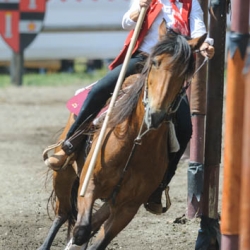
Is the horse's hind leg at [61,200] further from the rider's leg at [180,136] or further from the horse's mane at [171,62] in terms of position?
the horse's mane at [171,62]

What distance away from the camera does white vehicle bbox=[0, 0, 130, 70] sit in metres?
16.7

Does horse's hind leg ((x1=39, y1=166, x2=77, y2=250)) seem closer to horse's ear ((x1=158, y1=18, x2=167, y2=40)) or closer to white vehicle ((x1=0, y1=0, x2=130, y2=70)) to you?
horse's ear ((x1=158, y1=18, x2=167, y2=40))

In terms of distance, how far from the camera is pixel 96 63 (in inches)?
758

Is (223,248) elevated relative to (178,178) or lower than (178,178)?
elevated

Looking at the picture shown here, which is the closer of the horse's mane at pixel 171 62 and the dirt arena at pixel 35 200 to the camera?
the horse's mane at pixel 171 62

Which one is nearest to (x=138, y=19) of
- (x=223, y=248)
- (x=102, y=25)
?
(x=223, y=248)

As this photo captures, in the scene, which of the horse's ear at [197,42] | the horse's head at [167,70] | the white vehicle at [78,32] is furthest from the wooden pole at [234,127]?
the white vehicle at [78,32]

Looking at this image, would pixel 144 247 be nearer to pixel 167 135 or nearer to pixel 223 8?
pixel 167 135

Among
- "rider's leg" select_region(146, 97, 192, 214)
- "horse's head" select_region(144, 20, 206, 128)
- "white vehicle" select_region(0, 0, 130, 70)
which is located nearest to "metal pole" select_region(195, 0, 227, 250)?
"rider's leg" select_region(146, 97, 192, 214)

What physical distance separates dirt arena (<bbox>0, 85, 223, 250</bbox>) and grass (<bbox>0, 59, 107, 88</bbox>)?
116 inches

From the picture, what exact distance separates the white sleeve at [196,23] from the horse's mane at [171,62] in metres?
0.35

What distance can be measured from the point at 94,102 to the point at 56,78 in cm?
1128

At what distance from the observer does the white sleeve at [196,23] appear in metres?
6.11

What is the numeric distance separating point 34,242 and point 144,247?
0.90 meters
